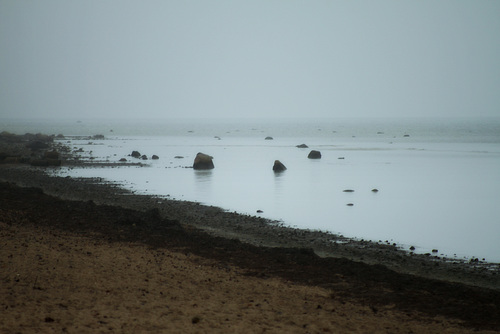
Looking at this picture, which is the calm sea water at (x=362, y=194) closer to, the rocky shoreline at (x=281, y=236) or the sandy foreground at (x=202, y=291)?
the rocky shoreline at (x=281, y=236)

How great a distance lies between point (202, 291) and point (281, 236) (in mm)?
8719

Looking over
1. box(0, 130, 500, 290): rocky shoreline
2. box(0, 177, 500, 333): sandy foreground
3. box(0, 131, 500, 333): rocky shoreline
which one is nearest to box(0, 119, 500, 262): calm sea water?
box(0, 130, 500, 290): rocky shoreline

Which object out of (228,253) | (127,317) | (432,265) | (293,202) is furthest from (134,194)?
(127,317)

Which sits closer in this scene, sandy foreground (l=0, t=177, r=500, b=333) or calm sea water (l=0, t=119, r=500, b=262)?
sandy foreground (l=0, t=177, r=500, b=333)

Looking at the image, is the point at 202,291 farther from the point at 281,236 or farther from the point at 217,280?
the point at 281,236

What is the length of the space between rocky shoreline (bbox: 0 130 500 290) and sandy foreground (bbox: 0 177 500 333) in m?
1.79

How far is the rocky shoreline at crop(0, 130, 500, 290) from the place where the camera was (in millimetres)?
16381

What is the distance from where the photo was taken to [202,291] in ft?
41.4

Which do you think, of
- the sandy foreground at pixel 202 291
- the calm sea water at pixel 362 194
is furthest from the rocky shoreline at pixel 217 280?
the calm sea water at pixel 362 194

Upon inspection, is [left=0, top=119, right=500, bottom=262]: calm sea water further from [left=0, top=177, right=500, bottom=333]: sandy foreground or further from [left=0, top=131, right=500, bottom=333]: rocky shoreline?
[left=0, top=177, right=500, bottom=333]: sandy foreground

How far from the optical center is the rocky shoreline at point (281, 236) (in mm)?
16381

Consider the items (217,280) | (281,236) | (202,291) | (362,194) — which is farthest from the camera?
(362,194)

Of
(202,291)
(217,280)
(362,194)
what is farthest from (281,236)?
(362,194)

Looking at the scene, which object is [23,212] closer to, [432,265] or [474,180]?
[432,265]
